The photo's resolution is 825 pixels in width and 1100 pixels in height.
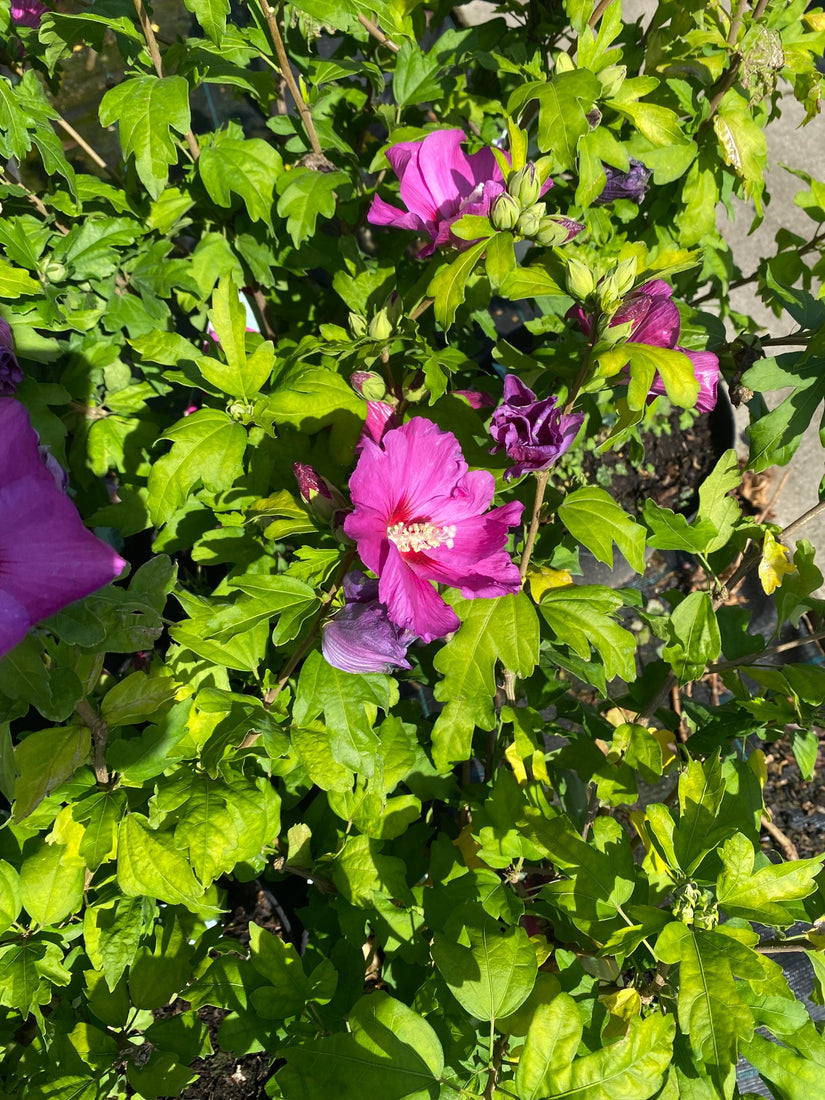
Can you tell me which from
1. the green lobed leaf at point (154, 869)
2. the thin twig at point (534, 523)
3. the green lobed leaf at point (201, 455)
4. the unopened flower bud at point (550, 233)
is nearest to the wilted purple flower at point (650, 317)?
the unopened flower bud at point (550, 233)

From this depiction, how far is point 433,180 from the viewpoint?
4.16 feet

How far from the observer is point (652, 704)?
4.91ft

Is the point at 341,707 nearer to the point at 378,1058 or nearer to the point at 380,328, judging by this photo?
the point at 378,1058

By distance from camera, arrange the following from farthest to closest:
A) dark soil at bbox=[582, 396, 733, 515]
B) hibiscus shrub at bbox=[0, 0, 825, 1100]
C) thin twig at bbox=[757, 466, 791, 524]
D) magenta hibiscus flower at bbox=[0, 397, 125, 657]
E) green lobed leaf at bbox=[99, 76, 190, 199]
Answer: thin twig at bbox=[757, 466, 791, 524], dark soil at bbox=[582, 396, 733, 515], green lobed leaf at bbox=[99, 76, 190, 199], hibiscus shrub at bbox=[0, 0, 825, 1100], magenta hibiscus flower at bbox=[0, 397, 125, 657]

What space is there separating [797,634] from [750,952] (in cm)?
191

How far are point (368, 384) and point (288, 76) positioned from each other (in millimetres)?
659

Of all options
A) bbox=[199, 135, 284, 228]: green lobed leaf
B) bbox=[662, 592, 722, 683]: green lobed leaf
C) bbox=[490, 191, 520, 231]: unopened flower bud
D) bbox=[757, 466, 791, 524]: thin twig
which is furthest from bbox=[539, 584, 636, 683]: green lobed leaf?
bbox=[757, 466, 791, 524]: thin twig

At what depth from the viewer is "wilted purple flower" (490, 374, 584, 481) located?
1003 mm

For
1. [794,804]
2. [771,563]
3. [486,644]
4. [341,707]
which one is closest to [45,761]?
[341,707]

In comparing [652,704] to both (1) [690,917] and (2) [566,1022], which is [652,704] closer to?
(1) [690,917]

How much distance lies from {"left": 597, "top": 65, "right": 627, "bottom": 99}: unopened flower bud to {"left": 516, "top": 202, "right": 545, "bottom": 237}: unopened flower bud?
353 millimetres

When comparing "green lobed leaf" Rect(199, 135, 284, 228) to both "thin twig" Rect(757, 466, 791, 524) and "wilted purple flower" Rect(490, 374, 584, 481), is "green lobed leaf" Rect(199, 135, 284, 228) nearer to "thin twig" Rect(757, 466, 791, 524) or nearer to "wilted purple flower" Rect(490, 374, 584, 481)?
"wilted purple flower" Rect(490, 374, 584, 481)

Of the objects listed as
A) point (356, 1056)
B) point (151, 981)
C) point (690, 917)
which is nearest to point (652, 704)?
point (690, 917)

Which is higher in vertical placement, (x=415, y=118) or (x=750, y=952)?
(x=415, y=118)
